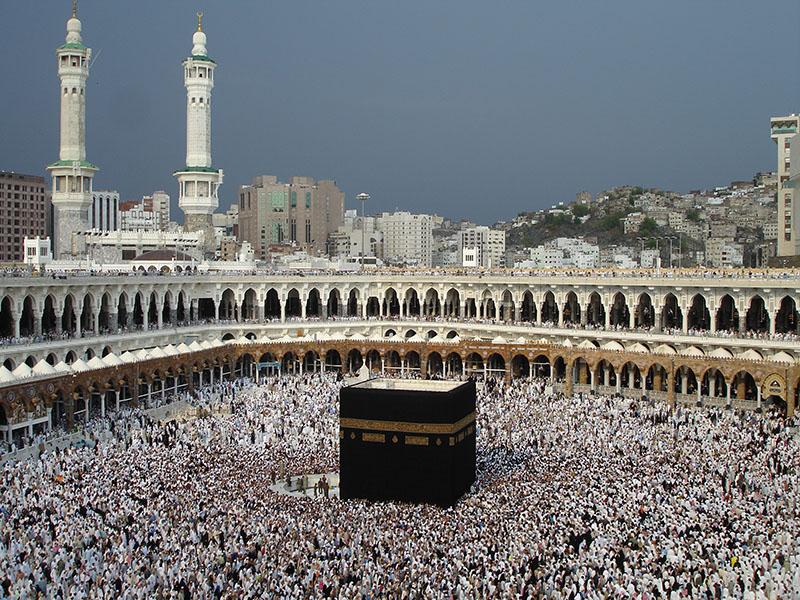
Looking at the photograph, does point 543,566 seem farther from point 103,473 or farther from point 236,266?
point 236,266

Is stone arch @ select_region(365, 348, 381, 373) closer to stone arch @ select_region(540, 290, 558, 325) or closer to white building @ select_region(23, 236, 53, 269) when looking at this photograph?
stone arch @ select_region(540, 290, 558, 325)

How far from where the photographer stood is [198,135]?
49.0 meters

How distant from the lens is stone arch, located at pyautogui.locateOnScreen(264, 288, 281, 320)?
140 feet

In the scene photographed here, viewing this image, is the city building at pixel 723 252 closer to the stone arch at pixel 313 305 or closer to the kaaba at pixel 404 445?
the stone arch at pixel 313 305

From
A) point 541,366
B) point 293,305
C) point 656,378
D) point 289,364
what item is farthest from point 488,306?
point 656,378

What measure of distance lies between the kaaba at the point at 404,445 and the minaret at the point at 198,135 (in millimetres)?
32848

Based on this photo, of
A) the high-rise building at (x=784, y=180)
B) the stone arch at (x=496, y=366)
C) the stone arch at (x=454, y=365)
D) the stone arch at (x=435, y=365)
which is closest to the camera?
the stone arch at (x=496, y=366)

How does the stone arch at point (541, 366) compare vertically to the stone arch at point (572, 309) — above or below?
below

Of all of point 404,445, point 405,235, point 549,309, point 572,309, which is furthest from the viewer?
point 405,235

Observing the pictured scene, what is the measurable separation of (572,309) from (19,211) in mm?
64837

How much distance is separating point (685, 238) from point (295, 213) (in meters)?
60.3

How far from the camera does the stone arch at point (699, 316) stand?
35844 millimetres

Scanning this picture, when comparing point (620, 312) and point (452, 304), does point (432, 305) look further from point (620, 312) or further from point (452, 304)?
point (620, 312)

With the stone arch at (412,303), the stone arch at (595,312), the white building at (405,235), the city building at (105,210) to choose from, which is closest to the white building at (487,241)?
the white building at (405,235)
